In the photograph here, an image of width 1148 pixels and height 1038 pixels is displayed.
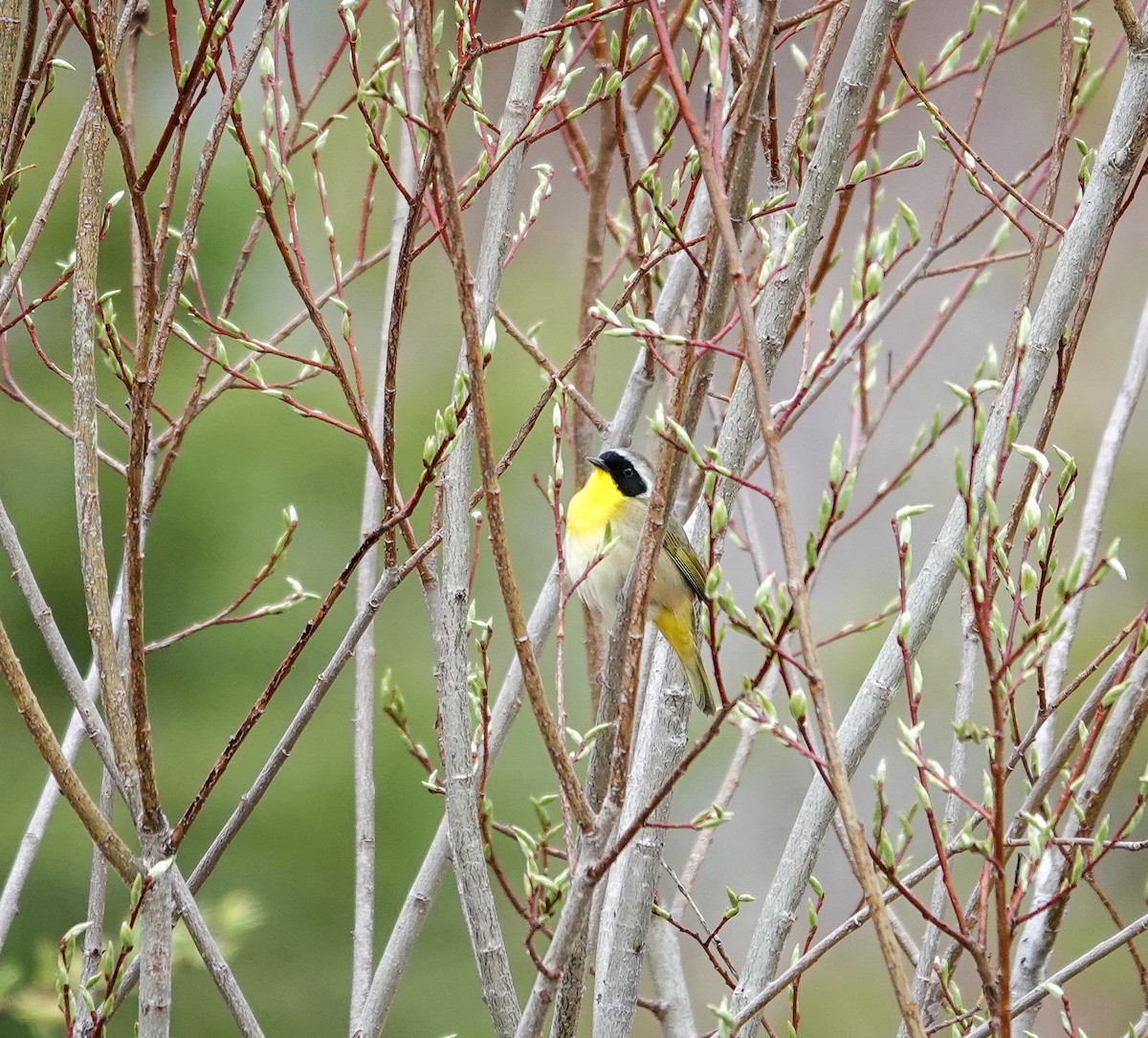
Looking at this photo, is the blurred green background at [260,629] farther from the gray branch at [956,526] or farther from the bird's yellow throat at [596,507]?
the gray branch at [956,526]

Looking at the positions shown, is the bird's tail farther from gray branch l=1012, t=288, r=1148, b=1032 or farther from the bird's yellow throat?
gray branch l=1012, t=288, r=1148, b=1032

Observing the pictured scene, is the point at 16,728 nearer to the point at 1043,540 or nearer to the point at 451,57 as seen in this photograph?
the point at 451,57

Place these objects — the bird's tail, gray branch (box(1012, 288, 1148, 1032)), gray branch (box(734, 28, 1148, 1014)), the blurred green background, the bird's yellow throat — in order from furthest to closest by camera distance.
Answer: the blurred green background
the bird's yellow throat
the bird's tail
gray branch (box(1012, 288, 1148, 1032))
gray branch (box(734, 28, 1148, 1014))

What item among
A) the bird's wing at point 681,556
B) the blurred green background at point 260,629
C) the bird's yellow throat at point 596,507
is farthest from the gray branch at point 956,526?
the blurred green background at point 260,629

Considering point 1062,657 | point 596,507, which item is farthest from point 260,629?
point 1062,657

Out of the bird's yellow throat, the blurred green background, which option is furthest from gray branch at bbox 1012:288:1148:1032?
the blurred green background

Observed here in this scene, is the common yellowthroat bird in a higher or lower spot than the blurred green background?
lower

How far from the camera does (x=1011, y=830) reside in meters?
1.32

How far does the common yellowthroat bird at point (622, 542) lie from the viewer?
249 centimetres

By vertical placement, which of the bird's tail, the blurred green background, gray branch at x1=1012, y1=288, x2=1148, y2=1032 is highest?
the blurred green background

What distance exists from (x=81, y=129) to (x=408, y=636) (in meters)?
4.55

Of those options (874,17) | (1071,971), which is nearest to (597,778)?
(1071,971)

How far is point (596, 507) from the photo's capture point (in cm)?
279

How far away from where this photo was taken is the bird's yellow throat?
271cm
